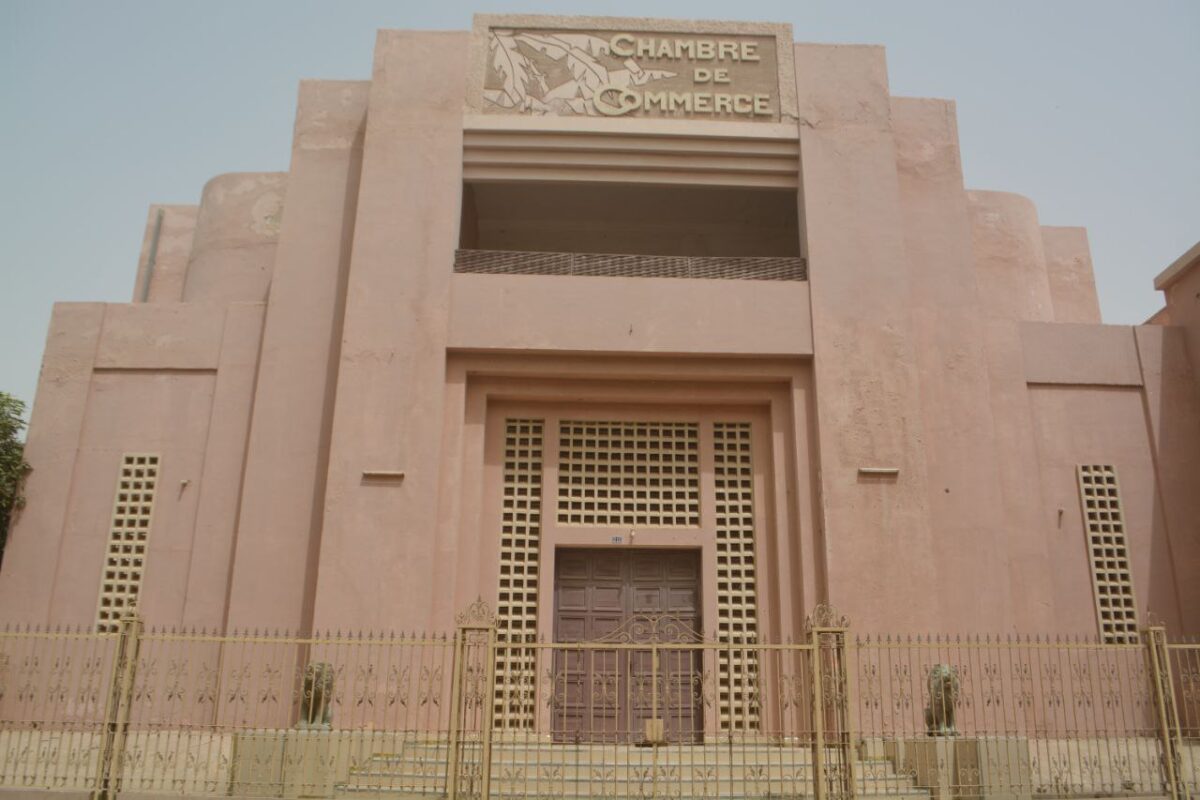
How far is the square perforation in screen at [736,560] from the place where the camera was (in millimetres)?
11898

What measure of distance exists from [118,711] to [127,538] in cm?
419

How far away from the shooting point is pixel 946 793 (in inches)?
350

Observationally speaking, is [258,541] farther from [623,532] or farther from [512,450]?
[623,532]

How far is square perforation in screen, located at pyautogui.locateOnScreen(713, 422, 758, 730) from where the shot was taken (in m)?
11.9

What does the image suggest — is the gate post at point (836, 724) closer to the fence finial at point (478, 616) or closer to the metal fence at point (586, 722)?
the metal fence at point (586, 722)

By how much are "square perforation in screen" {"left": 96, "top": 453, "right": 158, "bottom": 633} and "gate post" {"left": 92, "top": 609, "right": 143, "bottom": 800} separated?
10.7 ft

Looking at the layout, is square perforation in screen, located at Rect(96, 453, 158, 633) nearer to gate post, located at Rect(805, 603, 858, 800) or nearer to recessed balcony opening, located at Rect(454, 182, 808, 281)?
recessed balcony opening, located at Rect(454, 182, 808, 281)

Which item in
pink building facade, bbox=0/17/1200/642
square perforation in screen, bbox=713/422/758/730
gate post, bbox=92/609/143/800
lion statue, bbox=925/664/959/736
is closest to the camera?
gate post, bbox=92/609/143/800

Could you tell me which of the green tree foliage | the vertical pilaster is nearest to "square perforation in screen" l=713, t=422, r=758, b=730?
the vertical pilaster

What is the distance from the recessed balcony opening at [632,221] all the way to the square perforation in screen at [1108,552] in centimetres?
547

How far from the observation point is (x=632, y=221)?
15656 millimetres

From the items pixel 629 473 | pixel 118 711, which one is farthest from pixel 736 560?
pixel 118 711

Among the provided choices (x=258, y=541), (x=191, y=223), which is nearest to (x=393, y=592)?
(x=258, y=541)

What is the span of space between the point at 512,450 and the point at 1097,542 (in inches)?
294
